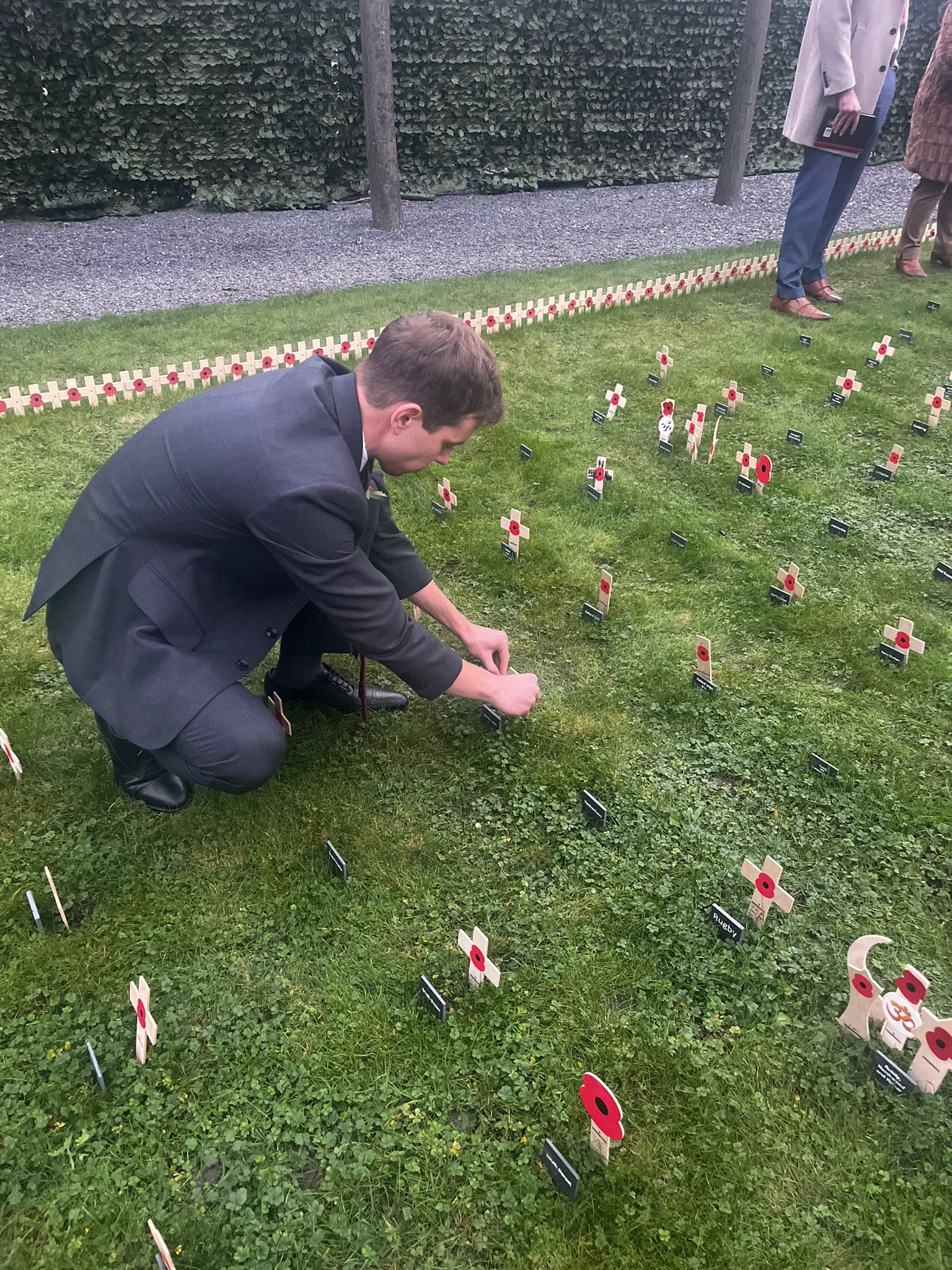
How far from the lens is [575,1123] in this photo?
7.18 ft

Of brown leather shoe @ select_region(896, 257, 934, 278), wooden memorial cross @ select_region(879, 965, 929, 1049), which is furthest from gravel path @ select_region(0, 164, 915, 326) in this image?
wooden memorial cross @ select_region(879, 965, 929, 1049)

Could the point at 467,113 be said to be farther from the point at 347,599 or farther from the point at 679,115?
the point at 347,599

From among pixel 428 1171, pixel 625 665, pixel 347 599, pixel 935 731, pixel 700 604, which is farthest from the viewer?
pixel 700 604

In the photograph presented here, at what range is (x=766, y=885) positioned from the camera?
8.50ft

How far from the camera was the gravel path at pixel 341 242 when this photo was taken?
892 centimetres

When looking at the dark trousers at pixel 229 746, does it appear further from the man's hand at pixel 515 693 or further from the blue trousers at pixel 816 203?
the blue trousers at pixel 816 203

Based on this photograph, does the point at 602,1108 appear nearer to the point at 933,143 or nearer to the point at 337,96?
the point at 933,143

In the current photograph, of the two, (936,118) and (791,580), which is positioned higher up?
(936,118)

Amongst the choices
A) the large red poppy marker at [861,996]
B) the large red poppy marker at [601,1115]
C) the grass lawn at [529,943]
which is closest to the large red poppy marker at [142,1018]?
the grass lawn at [529,943]

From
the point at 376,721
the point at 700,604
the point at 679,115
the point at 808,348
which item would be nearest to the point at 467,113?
the point at 679,115

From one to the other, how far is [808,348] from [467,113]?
25.0ft

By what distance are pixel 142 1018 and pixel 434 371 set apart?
6.13 feet

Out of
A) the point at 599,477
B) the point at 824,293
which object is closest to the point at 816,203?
the point at 824,293

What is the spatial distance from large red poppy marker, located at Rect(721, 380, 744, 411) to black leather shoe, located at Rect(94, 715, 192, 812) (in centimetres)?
445
